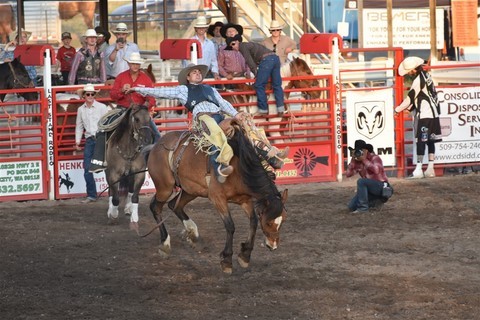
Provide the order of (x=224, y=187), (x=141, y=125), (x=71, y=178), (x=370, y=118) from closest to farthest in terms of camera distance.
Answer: (x=224, y=187), (x=141, y=125), (x=71, y=178), (x=370, y=118)

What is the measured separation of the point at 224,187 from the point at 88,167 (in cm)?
485

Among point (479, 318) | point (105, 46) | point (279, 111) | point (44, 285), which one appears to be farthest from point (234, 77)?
point (479, 318)

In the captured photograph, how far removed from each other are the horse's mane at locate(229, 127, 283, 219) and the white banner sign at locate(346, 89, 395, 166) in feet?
20.7

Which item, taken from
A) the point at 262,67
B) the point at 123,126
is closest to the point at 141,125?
the point at 123,126

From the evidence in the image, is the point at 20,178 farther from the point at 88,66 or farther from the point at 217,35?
the point at 217,35

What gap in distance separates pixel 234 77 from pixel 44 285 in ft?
23.8

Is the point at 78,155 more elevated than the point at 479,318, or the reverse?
the point at 78,155

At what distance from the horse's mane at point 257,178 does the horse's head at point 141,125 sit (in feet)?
9.42

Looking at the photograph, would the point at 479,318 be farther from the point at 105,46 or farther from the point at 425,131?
the point at 105,46

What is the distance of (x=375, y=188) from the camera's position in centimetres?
1377

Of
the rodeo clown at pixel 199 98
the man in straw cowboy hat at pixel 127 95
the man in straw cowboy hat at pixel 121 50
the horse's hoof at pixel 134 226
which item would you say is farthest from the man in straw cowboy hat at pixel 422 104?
the rodeo clown at pixel 199 98

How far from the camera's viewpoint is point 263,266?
36.0ft

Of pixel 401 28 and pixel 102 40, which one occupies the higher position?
pixel 401 28

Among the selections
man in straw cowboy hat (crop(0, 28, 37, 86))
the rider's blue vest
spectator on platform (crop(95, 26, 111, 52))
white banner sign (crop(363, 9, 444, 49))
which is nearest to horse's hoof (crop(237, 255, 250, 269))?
the rider's blue vest
